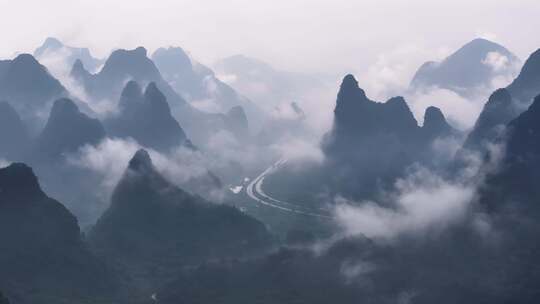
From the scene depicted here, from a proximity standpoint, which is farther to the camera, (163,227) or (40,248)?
(163,227)

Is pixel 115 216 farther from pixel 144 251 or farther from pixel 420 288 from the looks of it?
pixel 420 288

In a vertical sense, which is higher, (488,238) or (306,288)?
(488,238)

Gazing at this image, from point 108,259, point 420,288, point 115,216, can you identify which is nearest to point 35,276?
point 108,259

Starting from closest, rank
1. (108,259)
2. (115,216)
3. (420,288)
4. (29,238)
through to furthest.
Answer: (420,288)
(29,238)
(108,259)
(115,216)

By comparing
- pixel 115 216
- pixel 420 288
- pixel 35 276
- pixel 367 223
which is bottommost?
pixel 35 276

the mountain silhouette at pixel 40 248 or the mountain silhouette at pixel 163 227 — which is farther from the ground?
the mountain silhouette at pixel 163 227

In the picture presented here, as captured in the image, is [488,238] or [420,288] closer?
[420,288]

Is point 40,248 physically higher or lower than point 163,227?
lower

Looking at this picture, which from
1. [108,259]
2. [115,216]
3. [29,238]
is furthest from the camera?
[115,216]

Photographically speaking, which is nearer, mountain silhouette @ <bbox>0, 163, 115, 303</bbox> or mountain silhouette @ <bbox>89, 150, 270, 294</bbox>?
mountain silhouette @ <bbox>0, 163, 115, 303</bbox>

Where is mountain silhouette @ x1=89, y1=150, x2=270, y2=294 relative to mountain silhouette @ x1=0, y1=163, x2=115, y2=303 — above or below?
above

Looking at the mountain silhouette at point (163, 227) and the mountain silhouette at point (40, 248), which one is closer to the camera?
the mountain silhouette at point (40, 248)
